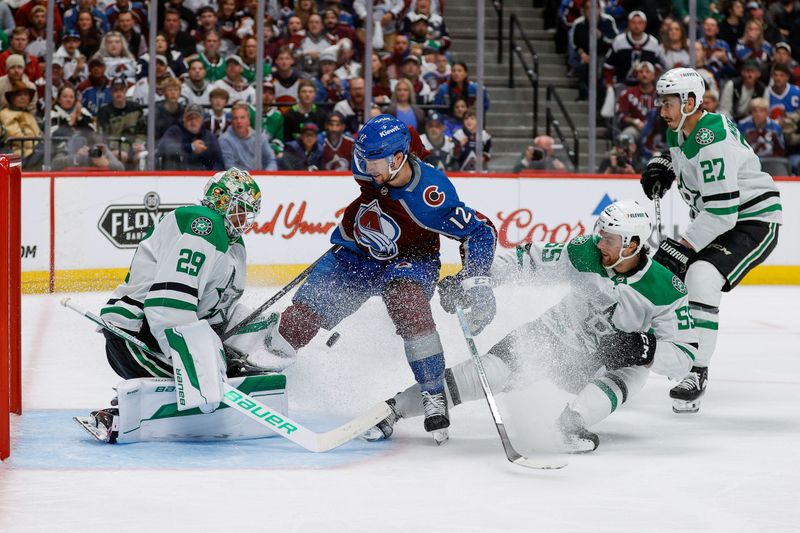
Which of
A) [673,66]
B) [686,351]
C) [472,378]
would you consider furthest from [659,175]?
[673,66]

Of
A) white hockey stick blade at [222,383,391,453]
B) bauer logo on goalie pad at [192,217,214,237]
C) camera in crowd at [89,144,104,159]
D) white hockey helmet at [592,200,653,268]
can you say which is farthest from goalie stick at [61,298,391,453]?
camera in crowd at [89,144,104,159]

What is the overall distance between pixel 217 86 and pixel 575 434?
207 inches

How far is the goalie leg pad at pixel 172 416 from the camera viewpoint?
375 centimetres

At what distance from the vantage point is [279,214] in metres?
8.24

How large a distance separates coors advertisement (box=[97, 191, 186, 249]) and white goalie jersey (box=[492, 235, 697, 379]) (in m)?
4.24

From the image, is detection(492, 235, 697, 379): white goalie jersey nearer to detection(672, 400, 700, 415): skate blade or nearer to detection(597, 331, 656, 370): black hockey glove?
detection(597, 331, 656, 370): black hockey glove

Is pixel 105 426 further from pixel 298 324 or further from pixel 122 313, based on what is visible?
pixel 298 324

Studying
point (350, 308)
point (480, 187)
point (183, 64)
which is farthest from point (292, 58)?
point (350, 308)

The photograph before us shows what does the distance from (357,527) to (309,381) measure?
5.67ft

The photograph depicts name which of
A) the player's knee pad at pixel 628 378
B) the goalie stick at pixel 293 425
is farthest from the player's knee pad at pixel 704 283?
the goalie stick at pixel 293 425

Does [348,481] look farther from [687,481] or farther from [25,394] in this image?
[25,394]

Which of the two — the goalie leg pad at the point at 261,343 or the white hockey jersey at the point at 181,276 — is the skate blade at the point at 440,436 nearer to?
the goalie leg pad at the point at 261,343

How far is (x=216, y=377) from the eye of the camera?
12.1 feet

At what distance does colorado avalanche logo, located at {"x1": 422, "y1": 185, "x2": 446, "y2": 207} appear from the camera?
3.96 metres
